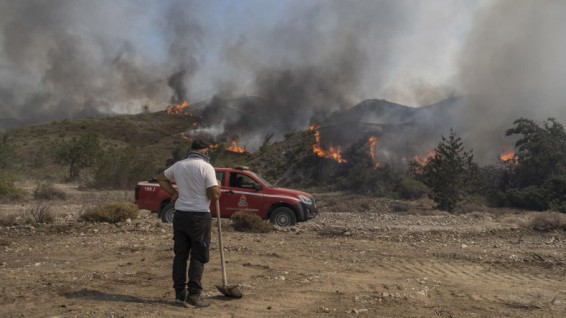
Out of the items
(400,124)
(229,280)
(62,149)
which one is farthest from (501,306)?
(62,149)

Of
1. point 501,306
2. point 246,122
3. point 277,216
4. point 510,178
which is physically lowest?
point 501,306

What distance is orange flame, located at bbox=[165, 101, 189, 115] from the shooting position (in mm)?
87875

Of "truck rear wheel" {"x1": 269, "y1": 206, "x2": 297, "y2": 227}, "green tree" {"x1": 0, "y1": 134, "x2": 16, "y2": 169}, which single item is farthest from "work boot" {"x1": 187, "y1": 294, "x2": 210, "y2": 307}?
"green tree" {"x1": 0, "y1": 134, "x2": 16, "y2": 169}

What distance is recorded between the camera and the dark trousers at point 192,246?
5.46 m

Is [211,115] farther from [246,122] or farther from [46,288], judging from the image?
[46,288]

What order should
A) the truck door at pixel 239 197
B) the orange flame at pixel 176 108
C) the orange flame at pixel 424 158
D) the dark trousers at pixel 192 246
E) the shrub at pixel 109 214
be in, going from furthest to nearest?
the orange flame at pixel 176 108 < the orange flame at pixel 424 158 < the truck door at pixel 239 197 < the shrub at pixel 109 214 < the dark trousers at pixel 192 246

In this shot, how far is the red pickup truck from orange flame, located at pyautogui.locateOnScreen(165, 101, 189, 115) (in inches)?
2980

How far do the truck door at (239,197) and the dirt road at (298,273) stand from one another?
1131 millimetres

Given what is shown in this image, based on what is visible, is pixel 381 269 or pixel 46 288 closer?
pixel 46 288

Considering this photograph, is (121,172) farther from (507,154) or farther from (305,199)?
(507,154)

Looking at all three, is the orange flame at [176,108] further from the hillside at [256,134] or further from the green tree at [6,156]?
the green tree at [6,156]

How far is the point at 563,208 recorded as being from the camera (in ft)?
70.2

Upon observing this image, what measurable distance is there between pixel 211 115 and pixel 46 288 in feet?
241

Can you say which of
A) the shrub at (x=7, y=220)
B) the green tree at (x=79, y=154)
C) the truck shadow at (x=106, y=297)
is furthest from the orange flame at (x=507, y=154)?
the green tree at (x=79, y=154)
